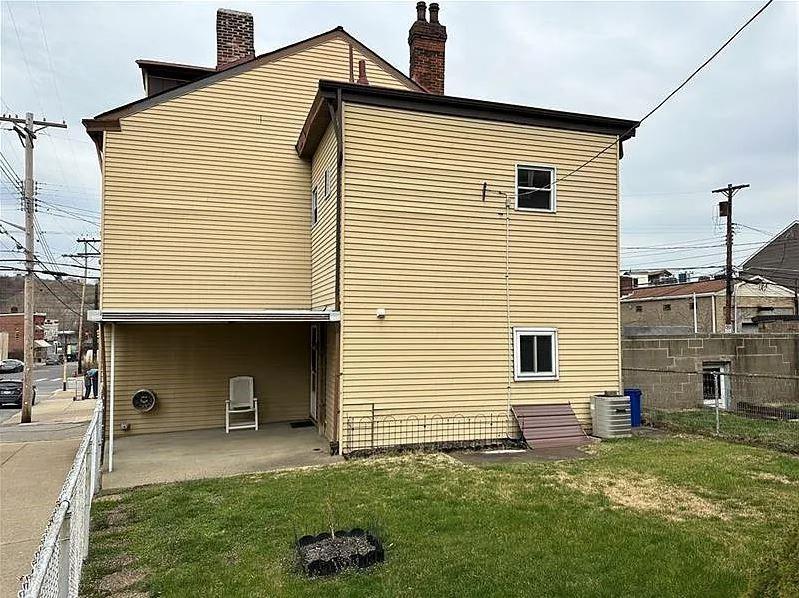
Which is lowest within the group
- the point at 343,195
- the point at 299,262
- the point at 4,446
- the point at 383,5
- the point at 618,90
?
the point at 4,446

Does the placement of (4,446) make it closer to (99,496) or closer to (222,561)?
(99,496)

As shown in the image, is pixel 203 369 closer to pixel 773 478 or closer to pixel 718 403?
pixel 773 478

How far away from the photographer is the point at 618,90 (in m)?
8.98

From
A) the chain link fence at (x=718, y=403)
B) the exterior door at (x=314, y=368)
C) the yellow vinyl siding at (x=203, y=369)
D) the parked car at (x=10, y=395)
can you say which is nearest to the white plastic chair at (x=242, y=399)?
the yellow vinyl siding at (x=203, y=369)

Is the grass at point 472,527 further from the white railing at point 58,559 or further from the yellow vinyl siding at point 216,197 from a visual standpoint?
the yellow vinyl siding at point 216,197

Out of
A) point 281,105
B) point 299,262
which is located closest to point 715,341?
point 299,262

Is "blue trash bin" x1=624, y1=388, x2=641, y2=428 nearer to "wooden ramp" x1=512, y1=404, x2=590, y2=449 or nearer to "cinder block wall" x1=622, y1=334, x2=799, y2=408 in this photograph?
"wooden ramp" x1=512, y1=404, x2=590, y2=449

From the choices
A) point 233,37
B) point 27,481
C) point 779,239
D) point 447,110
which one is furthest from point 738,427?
point 779,239

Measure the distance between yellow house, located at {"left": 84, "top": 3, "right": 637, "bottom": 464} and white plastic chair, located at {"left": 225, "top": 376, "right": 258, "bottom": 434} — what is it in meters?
0.31

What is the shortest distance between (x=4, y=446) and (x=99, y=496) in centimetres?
633

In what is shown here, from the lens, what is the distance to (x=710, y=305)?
88.8 feet

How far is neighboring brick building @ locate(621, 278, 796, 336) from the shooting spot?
2681 centimetres

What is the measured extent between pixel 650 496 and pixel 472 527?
2.36 metres

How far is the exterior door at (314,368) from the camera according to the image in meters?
11.2
